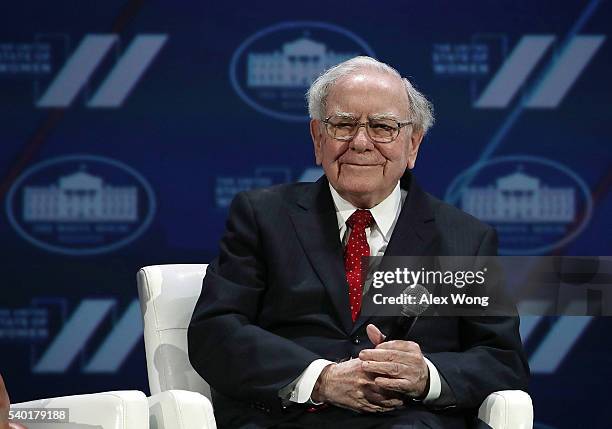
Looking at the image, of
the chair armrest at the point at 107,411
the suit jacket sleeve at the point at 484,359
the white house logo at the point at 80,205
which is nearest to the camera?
the chair armrest at the point at 107,411

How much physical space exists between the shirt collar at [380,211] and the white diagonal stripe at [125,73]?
1909 mm

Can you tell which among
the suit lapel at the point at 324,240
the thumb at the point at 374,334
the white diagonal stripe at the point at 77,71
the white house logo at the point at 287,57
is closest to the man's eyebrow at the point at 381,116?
the suit lapel at the point at 324,240

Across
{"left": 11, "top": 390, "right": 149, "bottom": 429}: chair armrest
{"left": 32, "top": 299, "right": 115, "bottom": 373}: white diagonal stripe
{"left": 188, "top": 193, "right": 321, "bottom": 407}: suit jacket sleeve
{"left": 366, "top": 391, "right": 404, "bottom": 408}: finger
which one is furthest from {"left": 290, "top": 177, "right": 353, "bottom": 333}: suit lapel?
{"left": 32, "top": 299, "right": 115, "bottom": 373}: white diagonal stripe

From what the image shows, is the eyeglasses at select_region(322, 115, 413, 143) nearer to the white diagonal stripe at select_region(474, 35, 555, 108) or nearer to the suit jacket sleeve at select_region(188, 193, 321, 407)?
the suit jacket sleeve at select_region(188, 193, 321, 407)

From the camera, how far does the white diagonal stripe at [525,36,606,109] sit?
4.89 meters

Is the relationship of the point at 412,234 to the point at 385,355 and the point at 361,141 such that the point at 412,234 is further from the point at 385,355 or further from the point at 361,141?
the point at 385,355

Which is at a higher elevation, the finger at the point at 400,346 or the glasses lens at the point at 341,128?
the glasses lens at the point at 341,128

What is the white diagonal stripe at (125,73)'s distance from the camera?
4875 mm

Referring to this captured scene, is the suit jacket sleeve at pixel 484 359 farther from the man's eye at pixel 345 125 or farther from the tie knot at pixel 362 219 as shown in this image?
the man's eye at pixel 345 125

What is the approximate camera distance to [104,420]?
2715 millimetres

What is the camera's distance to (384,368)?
2814 millimetres

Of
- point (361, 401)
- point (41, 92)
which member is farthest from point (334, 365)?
point (41, 92)

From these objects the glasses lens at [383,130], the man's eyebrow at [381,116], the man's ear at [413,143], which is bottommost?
the man's ear at [413,143]

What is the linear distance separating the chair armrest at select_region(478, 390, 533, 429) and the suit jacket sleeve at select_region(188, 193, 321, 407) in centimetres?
48
